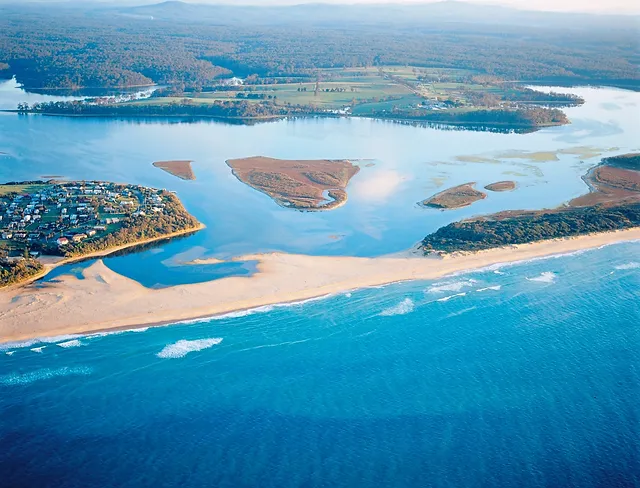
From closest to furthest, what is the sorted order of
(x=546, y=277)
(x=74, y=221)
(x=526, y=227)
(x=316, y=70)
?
(x=546, y=277) → (x=74, y=221) → (x=526, y=227) → (x=316, y=70)

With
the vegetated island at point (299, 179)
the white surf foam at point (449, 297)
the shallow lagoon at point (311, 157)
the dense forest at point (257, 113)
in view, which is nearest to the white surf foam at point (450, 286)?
the white surf foam at point (449, 297)

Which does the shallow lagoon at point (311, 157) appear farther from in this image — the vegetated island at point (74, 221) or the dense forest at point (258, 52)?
the dense forest at point (258, 52)

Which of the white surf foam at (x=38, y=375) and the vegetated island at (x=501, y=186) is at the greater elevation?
the vegetated island at (x=501, y=186)

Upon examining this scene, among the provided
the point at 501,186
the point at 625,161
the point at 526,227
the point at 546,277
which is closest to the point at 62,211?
the point at 526,227

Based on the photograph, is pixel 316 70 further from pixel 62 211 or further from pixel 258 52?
pixel 62 211

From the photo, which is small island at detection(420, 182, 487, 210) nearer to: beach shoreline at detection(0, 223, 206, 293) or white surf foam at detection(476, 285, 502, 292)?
white surf foam at detection(476, 285, 502, 292)

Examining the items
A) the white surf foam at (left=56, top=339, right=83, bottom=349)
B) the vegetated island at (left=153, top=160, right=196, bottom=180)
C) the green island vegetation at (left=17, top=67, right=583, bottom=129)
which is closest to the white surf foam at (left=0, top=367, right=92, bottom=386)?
the white surf foam at (left=56, top=339, right=83, bottom=349)
